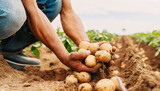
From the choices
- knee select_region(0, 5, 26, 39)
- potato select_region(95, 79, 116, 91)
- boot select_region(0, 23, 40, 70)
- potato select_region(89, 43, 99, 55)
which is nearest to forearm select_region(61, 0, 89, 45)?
potato select_region(89, 43, 99, 55)

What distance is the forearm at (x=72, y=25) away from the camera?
2260 mm

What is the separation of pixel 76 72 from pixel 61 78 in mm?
338

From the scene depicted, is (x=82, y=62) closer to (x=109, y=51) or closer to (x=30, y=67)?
(x=109, y=51)

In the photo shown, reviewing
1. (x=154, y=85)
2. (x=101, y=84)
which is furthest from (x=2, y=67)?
(x=154, y=85)

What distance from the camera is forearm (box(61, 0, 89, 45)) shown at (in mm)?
2260

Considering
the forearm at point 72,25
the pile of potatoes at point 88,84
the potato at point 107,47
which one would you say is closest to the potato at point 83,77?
the pile of potatoes at point 88,84

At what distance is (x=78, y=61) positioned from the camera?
5.40ft

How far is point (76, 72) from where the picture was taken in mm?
1708

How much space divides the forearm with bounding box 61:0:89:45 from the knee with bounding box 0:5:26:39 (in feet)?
2.63

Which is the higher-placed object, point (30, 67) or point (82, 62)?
point (82, 62)

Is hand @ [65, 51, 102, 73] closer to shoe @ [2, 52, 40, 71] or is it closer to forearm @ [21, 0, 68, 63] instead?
forearm @ [21, 0, 68, 63]

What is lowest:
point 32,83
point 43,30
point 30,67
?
point 30,67

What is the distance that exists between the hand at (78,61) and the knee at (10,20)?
652 millimetres

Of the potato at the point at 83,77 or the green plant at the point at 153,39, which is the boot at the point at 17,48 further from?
the green plant at the point at 153,39
